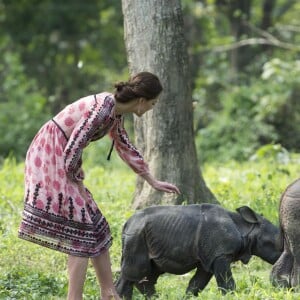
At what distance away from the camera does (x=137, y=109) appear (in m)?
6.35

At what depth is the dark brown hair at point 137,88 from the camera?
6.25 m

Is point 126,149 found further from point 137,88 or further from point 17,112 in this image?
point 17,112

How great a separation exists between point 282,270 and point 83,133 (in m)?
1.93

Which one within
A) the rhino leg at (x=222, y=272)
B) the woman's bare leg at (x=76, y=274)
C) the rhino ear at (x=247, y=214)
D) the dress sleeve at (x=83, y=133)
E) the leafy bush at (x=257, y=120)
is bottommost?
the leafy bush at (x=257, y=120)

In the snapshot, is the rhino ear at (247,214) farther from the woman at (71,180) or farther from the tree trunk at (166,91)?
the tree trunk at (166,91)

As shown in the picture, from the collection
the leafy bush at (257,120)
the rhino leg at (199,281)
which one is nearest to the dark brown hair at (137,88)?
the rhino leg at (199,281)

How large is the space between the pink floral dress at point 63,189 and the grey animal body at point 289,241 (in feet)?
4.83

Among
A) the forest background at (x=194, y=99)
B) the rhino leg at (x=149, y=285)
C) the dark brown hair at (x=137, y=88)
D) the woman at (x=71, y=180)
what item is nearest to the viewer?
the woman at (x=71, y=180)

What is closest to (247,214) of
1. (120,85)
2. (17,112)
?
(120,85)

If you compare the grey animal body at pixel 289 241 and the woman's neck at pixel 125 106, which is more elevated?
the woman's neck at pixel 125 106

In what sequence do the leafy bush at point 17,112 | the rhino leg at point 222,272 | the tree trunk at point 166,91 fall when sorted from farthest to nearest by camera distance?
the leafy bush at point 17,112 → the tree trunk at point 166,91 → the rhino leg at point 222,272

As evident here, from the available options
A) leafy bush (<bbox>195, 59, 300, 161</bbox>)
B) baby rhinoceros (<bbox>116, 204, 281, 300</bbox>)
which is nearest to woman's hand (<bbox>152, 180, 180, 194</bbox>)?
baby rhinoceros (<bbox>116, 204, 281, 300</bbox>)

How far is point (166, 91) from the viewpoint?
8812mm

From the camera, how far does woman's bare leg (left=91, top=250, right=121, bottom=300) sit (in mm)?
6359
